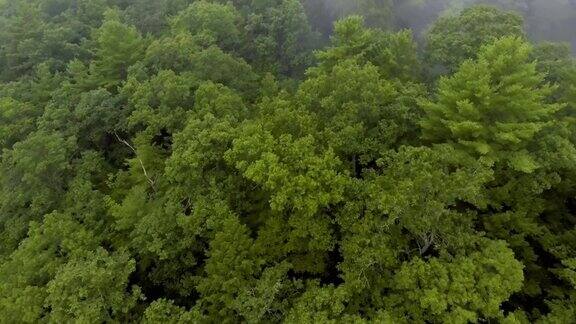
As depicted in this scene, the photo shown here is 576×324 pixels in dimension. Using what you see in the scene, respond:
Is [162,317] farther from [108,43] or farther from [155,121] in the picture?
[108,43]

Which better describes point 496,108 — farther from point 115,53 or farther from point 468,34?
point 115,53

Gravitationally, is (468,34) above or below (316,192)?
above

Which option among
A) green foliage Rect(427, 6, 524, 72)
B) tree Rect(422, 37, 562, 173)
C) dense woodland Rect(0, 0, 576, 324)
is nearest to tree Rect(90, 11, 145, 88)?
dense woodland Rect(0, 0, 576, 324)

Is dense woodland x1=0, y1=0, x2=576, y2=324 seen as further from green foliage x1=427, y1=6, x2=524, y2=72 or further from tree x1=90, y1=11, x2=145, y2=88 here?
tree x1=90, y1=11, x2=145, y2=88

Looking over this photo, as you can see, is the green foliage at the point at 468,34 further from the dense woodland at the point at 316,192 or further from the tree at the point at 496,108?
the tree at the point at 496,108

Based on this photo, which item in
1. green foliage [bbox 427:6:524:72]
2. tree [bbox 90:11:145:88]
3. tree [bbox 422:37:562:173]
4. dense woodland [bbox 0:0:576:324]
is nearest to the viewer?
dense woodland [bbox 0:0:576:324]

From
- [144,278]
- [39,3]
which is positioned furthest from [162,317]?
[39,3]

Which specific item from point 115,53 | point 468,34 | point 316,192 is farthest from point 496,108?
point 115,53

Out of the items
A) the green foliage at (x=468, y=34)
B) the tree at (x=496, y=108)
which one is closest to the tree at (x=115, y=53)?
the green foliage at (x=468, y=34)
